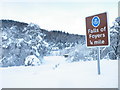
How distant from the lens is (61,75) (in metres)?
2.94

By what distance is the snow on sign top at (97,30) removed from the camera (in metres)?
2.49

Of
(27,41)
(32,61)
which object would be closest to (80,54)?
(32,61)

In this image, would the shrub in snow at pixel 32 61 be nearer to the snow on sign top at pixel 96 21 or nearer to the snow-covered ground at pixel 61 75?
the snow-covered ground at pixel 61 75

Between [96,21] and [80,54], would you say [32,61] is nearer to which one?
[80,54]

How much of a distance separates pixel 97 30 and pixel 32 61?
1.48 meters

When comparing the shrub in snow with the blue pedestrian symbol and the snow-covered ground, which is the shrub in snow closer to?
the snow-covered ground

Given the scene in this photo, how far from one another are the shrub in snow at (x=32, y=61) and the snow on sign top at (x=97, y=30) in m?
1.17

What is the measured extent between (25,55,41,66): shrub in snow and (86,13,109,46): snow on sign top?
1165mm

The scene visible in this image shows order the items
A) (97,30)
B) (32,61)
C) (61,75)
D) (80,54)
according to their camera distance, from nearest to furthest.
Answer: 1. (97,30)
2. (61,75)
3. (32,61)
4. (80,54)

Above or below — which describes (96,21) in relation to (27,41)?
above
